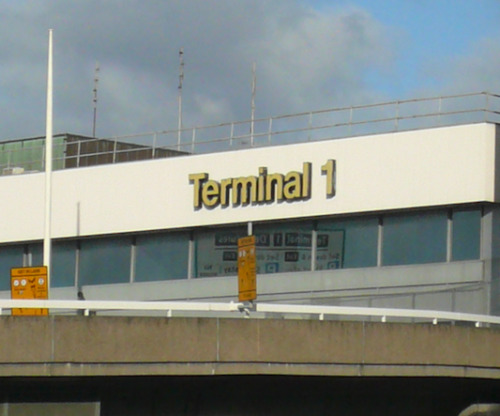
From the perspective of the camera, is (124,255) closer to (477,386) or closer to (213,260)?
(213,260)

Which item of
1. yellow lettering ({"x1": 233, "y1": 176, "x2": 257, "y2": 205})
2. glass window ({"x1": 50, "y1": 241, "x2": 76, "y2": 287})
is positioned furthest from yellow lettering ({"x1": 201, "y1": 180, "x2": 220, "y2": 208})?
glass window ({"x1": 50, "y1": 241, "x2": 76, "y2": 287})

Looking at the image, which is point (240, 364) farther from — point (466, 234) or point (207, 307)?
point (466, 234)

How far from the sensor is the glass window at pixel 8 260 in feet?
127

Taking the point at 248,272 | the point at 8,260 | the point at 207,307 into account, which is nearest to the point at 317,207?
the point at 8,260

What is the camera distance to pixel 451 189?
30.2 metres

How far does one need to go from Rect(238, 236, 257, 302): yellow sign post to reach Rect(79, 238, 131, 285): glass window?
771 inches

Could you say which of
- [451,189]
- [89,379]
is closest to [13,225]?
[451,189]

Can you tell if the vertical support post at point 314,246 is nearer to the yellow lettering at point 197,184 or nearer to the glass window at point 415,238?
the glass window at point 415,238

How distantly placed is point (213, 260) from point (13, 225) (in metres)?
7.44

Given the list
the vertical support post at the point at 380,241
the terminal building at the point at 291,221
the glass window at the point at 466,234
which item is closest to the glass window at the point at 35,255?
the terminal building at the point at 291,221

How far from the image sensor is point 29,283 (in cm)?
2266

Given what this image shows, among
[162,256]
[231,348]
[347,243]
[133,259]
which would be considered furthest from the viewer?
[133,259]

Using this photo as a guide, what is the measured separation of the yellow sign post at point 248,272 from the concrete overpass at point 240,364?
0.84 meters

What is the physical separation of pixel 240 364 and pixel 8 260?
81.7 feet
